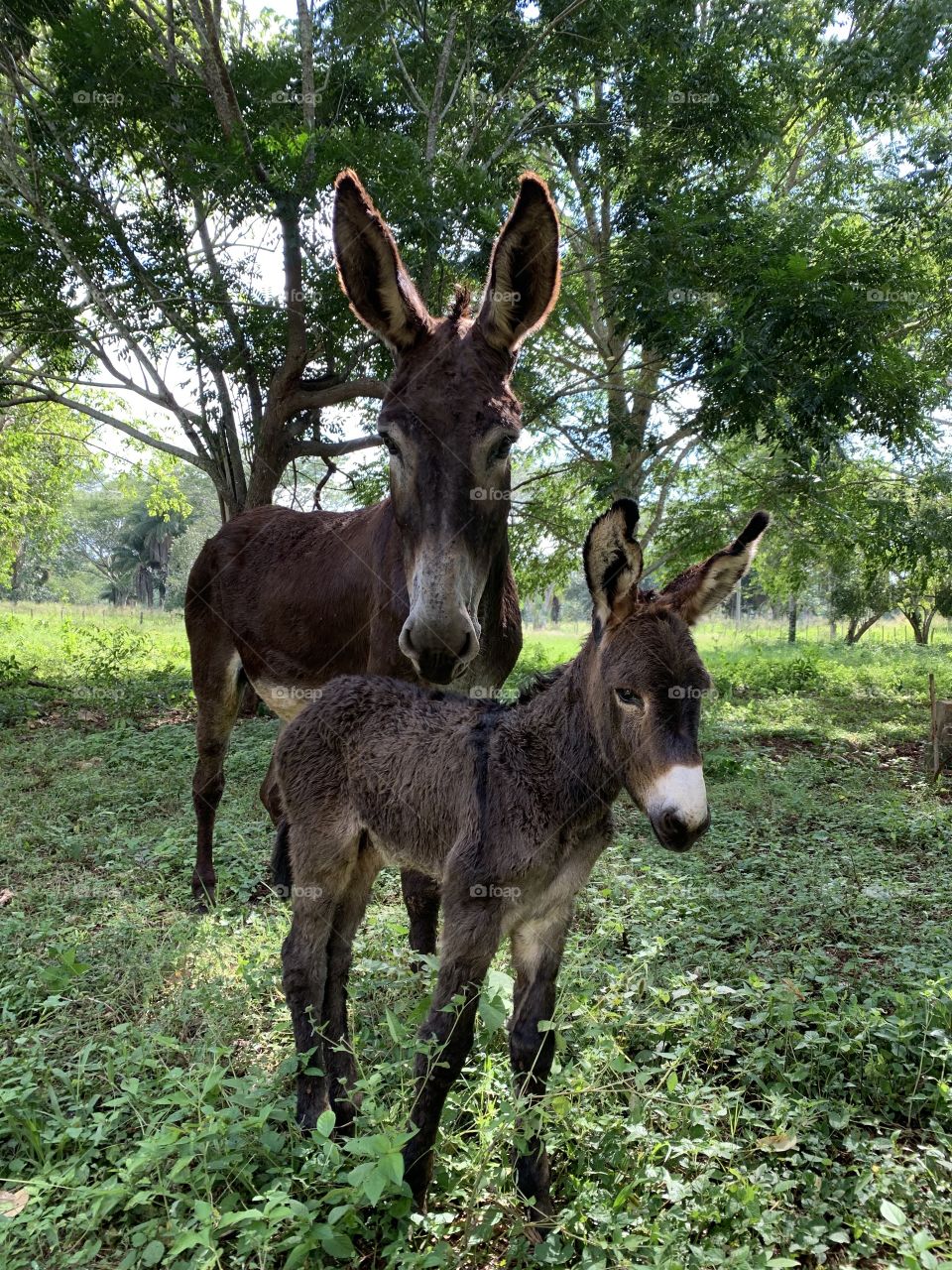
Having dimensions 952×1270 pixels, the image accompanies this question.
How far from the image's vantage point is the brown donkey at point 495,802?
2.65 m

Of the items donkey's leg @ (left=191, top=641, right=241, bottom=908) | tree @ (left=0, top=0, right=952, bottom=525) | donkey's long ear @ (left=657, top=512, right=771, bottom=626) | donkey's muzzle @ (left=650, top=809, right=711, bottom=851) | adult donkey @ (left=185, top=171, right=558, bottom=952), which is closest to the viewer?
donkey's muzzle @ (left=650, top=809, right=711, bottom=851)

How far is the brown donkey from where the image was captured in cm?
265

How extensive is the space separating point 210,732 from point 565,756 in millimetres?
3822

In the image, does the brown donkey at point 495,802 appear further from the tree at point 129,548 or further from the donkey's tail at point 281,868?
the tree at point 129,548

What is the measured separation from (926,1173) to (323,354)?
10343mm

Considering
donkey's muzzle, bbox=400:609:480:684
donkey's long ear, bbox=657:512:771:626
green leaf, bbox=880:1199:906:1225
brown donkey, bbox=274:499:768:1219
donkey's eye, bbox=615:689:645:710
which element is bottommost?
green leaf, bbox=880:1199:906:1225

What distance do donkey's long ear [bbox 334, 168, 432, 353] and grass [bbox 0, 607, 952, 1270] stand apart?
9.46 feet

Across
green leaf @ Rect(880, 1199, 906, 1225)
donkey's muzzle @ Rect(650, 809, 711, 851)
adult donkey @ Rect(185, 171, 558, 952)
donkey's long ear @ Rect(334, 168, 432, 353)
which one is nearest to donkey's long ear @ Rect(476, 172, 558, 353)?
adult donkey @ Rect(185, 171, 558, 952)

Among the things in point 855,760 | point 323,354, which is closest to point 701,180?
point 323,354

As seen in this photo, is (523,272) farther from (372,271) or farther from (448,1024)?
(448,1024)

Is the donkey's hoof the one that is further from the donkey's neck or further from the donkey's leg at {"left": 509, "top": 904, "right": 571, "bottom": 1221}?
the donkey's neck

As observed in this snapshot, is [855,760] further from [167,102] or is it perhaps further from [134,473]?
[134,473]

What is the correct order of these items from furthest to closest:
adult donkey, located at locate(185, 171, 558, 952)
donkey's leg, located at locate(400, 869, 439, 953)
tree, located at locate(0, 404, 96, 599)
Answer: tree, located at locate(0, 404, 96, 599)
donkey's leg, located at locate(400, 869, 439, 953)
adult donkey, located at locate(185, 171, 558, 952)

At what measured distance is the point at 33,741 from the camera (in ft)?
34.8
